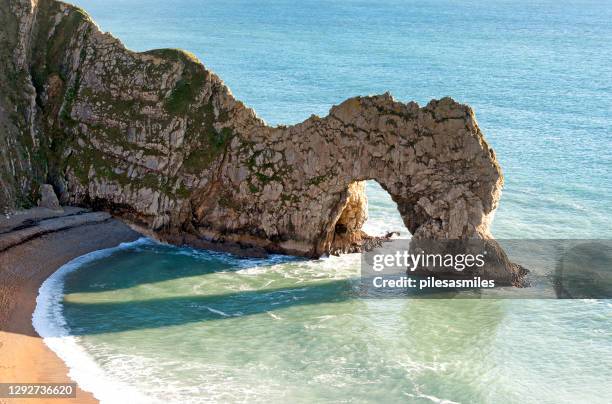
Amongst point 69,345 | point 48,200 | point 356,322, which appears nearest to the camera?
point 69,345

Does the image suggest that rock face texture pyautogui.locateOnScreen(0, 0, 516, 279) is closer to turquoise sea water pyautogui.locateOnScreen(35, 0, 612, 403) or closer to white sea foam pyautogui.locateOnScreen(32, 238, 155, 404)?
turquoise sea water pyautogui.locateOnScreen(35, 0, 612, 403)

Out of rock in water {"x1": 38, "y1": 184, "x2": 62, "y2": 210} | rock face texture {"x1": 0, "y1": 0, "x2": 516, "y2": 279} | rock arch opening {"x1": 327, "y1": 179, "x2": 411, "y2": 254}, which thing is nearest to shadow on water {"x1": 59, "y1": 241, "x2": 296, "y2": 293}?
rock face texture {"x1": 0, "y1": 0, "x2": 516, "y2": 279}

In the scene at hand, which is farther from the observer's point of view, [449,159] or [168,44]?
[168,44]

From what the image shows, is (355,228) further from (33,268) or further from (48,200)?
(48,200)

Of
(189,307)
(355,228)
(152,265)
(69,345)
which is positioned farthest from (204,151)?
(69,345)

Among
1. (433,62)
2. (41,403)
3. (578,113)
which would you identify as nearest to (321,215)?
(41,403)

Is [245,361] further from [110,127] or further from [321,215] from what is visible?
[110,127]

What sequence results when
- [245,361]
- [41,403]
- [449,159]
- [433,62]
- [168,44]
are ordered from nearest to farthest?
[41,403] → [245,361] → [449,159] → [433,62] → [168,44]
